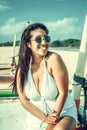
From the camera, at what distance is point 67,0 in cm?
7875

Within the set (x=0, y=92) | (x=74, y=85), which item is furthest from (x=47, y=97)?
(x=0, y=92)

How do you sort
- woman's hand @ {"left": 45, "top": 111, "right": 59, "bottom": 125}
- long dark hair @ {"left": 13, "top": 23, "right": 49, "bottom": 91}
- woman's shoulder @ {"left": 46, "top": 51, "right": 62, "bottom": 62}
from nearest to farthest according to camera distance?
woman's hand @ {"left": 45, "top": 111, "right": 59, "bottom": 125}, woman's shoulder @ {"left": 46, "top": 51, "right": 62, "bottom": 62}, long dark hair @ {"left": 13, "top": 23, "right": 49, "bottom": 91}

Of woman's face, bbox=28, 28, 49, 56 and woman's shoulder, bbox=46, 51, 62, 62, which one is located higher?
woman's face, bbox=28, 28, 49, 56

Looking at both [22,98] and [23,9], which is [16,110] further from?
[23,9]

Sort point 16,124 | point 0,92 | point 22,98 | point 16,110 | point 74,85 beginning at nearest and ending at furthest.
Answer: point 22,98
point 74,85
point 16,124
point 16,110
point 0,92

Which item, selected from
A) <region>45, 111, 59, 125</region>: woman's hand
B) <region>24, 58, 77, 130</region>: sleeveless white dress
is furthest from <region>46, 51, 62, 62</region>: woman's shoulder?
<region>45, 111, 59, 125</region>: woman's hand

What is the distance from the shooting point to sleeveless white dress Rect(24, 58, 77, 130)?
106 inches

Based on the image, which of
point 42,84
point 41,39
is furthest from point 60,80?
point 41,39

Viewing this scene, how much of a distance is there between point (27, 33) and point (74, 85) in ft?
4.20

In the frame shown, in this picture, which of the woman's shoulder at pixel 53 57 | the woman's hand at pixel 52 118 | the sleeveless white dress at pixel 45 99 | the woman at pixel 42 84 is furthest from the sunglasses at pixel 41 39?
the woman's hand at pixel 52 118

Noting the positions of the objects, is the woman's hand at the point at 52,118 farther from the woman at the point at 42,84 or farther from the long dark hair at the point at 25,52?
the long dark hair at the point at 25,52

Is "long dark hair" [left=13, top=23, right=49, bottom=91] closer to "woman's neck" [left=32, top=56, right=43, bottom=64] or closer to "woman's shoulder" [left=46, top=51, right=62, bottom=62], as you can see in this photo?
"woman's neck" [left=32, top=56, right=43, bottom=64]

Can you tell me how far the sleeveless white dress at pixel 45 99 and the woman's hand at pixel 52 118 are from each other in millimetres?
84

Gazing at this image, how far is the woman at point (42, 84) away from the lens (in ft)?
8.73
